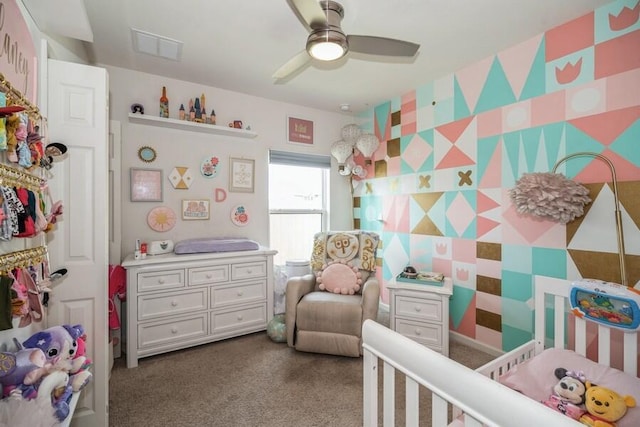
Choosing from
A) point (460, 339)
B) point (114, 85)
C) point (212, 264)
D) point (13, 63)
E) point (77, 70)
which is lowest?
point (460, 339)

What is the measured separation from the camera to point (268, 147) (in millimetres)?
3395

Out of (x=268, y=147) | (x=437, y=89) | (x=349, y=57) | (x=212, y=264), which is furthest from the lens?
(x=268, y=147)

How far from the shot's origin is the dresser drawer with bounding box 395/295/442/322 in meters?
2.38

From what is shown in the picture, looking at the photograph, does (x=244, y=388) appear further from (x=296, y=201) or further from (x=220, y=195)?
(x=296, y=201)

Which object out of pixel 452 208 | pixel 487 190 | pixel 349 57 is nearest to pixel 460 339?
pixel 452 208

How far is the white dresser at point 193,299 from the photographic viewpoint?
2.32 metres

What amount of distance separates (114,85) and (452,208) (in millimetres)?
3383

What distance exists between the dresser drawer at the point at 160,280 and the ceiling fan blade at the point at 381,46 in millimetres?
2214

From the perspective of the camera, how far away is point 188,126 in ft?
9.27

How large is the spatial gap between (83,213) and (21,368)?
791 mm

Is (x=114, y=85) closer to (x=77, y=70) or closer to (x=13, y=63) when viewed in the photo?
(x=77, y=70)

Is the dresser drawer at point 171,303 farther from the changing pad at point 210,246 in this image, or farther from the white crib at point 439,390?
the white crib at point 439,390

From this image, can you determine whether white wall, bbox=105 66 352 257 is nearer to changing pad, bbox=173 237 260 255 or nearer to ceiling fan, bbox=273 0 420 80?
changing pad, bbox=173 237 260 255

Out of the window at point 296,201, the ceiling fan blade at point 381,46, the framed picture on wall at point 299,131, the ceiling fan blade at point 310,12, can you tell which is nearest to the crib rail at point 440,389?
the ceiling fan blade at point 310,12
